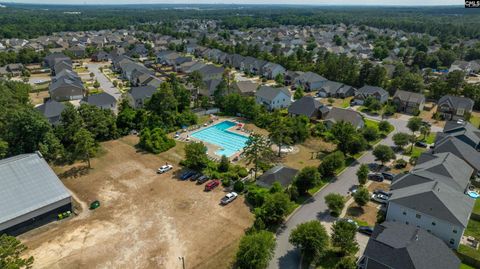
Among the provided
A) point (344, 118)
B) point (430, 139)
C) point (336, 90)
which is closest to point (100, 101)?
point (344, 118)

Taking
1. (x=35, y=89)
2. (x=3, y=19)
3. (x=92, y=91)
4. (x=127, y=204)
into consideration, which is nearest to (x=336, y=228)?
(x=127, y=204)

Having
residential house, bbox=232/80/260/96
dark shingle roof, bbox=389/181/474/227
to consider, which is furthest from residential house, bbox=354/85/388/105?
dark shingle roof, bbox=389/181/474/227

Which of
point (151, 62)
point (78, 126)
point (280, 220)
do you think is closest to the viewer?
point (280, 220)

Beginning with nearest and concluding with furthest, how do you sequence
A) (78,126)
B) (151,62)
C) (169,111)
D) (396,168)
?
(396,168) → (78,126) → (169,111) → (151,62)

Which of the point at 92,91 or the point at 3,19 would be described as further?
the point at 3,19


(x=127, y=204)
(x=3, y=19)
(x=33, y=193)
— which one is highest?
(x=3, y=19)

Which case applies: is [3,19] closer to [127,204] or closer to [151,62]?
[151,62]

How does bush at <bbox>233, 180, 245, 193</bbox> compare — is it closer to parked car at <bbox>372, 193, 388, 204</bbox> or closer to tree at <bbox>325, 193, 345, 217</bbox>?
tree at <bbox>325, 193, 345, 217</bbox>
